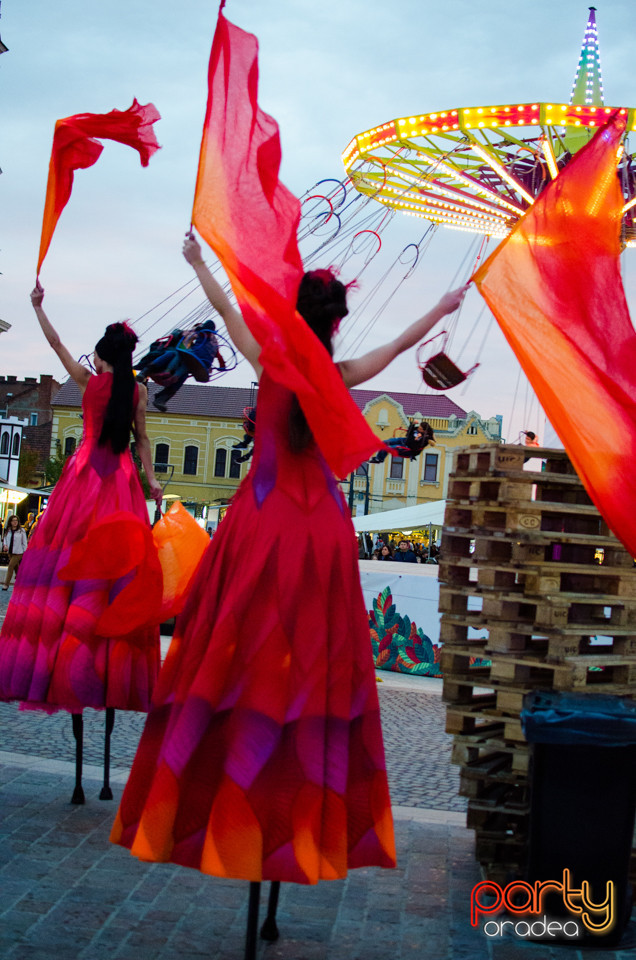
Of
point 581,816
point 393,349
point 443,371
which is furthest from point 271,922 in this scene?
point 443,371

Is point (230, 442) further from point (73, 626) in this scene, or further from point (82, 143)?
point (73, 626)

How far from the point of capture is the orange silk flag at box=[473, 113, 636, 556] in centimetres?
333

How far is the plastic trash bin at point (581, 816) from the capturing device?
3.39 meters

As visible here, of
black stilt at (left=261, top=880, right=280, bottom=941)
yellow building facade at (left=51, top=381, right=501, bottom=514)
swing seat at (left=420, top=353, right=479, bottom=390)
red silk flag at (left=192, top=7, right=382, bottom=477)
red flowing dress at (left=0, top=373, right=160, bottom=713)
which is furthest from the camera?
yellow building facade at (left=51, top=381, right=501, bottom=514)

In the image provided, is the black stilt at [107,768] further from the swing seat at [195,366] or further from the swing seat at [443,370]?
the swing seat at [443,370]

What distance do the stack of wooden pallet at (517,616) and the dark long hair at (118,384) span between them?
175cm

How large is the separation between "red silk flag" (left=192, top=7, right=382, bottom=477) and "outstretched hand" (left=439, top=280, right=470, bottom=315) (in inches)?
20.3

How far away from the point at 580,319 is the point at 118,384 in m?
2.44

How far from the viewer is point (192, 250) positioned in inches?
130

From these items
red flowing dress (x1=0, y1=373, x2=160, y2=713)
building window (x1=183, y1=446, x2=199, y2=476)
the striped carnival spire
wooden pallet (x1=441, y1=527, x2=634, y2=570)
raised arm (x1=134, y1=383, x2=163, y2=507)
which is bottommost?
red flowing dress (x1=0, y1=373, x2=160, y2=713)

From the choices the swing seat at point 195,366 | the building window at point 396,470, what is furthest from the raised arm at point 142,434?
the building window at point 396,470

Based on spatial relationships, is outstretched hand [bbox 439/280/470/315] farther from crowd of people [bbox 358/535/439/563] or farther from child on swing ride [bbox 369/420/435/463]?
crowd of people [bbox 358/535/439/563]

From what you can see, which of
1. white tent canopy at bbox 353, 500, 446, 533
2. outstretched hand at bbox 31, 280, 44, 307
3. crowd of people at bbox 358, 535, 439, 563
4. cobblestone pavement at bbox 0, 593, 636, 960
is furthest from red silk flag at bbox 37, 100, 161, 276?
white tent canopy at bbox 353, 500, 446, 533

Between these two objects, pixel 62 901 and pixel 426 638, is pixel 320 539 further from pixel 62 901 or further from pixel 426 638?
pixel 426 638
